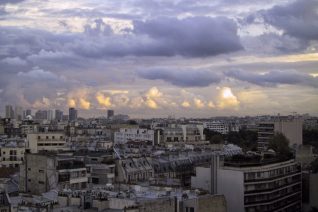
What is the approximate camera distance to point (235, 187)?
194ft

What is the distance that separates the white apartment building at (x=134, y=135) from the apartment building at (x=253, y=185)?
74445 millimetres

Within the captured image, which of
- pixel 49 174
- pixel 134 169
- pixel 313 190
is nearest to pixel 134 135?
pixel 134 169

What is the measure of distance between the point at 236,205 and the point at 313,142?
368ft

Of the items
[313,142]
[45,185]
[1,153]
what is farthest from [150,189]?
[313,142]

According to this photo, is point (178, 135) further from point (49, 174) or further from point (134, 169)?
point (49, 174)

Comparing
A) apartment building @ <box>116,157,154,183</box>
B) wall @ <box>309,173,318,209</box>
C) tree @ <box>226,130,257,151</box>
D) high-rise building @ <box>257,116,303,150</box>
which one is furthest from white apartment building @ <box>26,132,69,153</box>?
tree @ <box>226,130,257,151</box>

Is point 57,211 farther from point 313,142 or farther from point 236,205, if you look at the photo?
point 313,142

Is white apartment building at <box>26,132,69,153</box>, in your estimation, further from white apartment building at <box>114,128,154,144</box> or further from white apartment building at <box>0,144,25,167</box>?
white apartment building at <box>114,128,154,144</box>

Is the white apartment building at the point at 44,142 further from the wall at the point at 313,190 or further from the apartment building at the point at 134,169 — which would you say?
the wall at the point at 313,190

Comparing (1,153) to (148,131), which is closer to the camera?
(1,153)

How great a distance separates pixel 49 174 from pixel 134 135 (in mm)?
89557

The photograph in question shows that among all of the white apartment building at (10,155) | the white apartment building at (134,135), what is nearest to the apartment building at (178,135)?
the white apartment building at (134,135)

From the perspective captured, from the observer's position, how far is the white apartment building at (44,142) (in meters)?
92.1

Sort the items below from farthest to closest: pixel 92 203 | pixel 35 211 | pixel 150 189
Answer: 1. pixel 150 189
2. pixel 92 203
3. pixel 35 211
